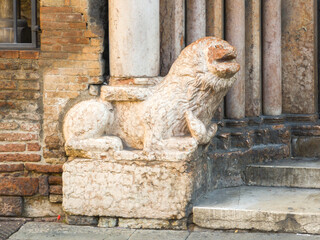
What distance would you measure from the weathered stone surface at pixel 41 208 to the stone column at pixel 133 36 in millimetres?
1295

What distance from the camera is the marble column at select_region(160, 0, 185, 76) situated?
6.16m

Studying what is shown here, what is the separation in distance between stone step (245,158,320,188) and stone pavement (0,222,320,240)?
3.51 feet

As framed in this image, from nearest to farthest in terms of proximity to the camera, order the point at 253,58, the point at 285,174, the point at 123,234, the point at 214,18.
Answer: the point at 123,234, the point at 285,174, the point at 214,18, the point at 253,58

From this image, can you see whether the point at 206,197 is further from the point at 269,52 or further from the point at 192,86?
the point at 269,52

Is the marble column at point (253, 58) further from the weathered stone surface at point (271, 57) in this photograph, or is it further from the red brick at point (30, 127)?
the red brick at point (30, 127)

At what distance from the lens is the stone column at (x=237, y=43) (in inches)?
258

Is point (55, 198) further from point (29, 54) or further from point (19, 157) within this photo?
point (29, 54)

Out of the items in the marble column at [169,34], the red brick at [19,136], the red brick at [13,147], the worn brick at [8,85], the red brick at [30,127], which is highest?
the marble column at [169,34]

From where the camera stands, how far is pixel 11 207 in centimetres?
602

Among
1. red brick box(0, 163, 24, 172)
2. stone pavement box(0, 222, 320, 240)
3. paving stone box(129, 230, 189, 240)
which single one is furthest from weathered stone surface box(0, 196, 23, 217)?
paving stone box(129, 230, 189, 240)

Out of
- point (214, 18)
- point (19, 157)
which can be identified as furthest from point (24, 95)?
point (214, 18)

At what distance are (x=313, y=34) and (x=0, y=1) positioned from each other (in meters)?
3.13

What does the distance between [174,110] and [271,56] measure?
1.74 metres

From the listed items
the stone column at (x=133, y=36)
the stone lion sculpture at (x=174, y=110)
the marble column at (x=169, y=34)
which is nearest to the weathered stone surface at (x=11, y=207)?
the stone lion sculpture at (x=174, y=110)
